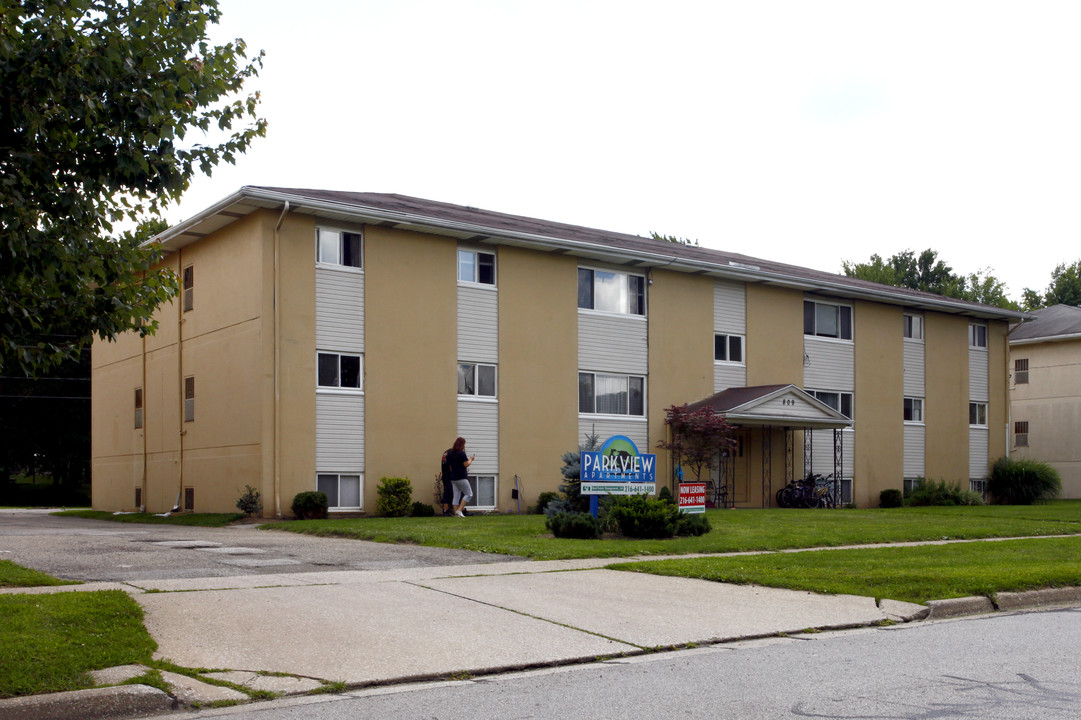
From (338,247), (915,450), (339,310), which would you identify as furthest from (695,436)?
(338,247)

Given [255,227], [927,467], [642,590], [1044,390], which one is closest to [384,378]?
[255,227]

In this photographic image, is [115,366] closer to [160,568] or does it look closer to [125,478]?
[125,478]

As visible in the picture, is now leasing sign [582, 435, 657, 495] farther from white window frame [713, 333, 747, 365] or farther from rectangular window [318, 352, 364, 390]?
white window frame [713, 333, 747, 365]

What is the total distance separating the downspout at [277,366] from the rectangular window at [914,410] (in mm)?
21890

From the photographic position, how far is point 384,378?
2523 cm

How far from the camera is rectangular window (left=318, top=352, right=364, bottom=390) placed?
2453 centimetres

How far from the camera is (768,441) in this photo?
3222cm

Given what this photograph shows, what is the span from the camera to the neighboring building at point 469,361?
79.5ft

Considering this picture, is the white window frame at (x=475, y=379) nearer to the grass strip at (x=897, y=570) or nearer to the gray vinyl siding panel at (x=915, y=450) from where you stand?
the grass strip at (x=897, y=570)

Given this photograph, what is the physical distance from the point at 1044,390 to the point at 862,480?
647 inches

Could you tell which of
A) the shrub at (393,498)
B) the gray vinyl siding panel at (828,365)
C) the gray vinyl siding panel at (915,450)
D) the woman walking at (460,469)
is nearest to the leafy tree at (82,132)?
the woman walking at (460,469)

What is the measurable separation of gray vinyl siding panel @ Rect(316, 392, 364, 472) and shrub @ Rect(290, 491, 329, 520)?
3.54 feet

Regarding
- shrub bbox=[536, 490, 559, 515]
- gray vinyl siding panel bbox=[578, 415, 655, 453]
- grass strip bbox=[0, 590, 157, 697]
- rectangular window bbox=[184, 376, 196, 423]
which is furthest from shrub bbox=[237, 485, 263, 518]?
grass strip bbox=[0, 590, 157, 697]

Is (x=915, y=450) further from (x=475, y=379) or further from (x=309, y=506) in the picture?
(x=309, y=506)
